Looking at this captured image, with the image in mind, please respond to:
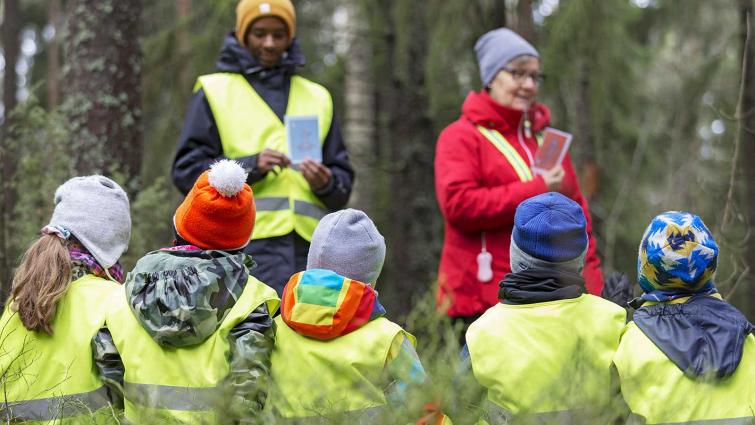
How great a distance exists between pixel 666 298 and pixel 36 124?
353cm

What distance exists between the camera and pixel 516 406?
10.4 ft

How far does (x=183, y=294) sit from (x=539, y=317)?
1.21m

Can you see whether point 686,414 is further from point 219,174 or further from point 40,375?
point 40,375

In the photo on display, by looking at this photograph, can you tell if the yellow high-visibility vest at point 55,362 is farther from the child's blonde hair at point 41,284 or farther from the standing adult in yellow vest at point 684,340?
the standing adult in yellow vest at point 684,340

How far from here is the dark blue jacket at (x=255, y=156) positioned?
4.55m

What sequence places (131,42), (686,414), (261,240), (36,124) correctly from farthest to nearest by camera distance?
(131,42)
(36,124)
(261,240)
(686,414)

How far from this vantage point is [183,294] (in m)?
3.22

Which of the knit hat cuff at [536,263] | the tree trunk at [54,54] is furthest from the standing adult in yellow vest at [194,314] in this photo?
the tree trunk at [54,54]

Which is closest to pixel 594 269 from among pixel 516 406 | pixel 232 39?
pixel 516 406

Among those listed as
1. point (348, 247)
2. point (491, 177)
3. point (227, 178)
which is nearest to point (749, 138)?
point (491, 177)

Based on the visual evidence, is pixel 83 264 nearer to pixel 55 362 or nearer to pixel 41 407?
pixel 55 362

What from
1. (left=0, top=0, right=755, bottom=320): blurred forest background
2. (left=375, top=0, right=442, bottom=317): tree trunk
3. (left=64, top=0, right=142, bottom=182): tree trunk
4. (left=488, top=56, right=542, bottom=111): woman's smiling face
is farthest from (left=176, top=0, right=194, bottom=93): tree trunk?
(left=488, top=56, right=542, bottom=111): woman's smiling face

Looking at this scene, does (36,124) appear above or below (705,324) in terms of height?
above

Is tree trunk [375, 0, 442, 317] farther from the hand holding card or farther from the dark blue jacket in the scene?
the hand holding card
